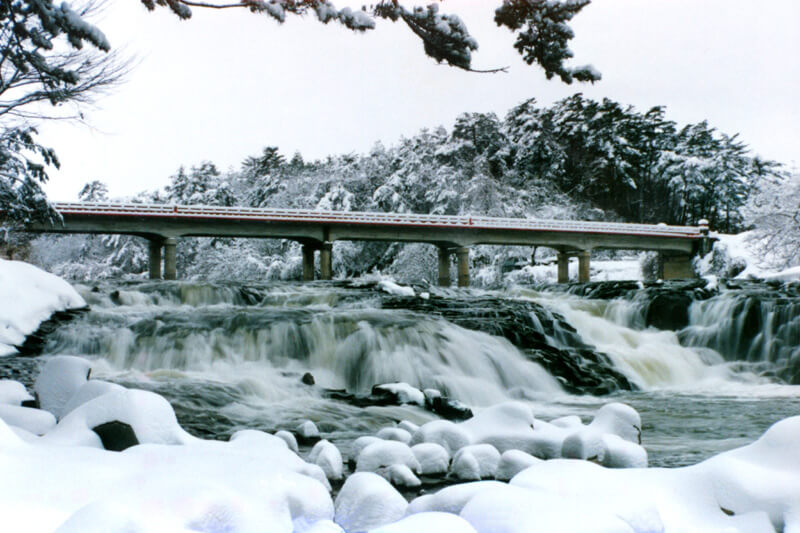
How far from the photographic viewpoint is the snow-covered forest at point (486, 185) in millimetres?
13627

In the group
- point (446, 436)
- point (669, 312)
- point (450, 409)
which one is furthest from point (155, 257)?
point (446, 436)

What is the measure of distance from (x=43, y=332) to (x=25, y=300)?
48 centimetres

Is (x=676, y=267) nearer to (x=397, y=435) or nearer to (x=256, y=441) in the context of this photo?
(x=397, y=435)

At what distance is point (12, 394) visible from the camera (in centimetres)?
415

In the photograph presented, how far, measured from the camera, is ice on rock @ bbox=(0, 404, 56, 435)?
344 centimetres

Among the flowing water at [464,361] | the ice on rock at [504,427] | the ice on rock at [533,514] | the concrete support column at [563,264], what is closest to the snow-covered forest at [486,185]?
the concrete support column at [563,264]

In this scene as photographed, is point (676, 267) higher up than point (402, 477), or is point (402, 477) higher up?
point (676, 267)

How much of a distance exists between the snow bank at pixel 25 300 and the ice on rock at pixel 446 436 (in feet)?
15.2

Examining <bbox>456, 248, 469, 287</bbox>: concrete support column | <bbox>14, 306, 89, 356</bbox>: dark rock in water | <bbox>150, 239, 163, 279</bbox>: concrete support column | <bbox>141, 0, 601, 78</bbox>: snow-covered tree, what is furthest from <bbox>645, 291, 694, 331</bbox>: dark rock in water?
<bbox>150, 239, 163, 279</bbox>: concrete support column

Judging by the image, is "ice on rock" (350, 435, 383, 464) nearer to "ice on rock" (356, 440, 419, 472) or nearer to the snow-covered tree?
"ice on rock" (356, 440, 419, 472)

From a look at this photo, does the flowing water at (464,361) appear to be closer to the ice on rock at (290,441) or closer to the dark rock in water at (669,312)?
the dark rock in water at (669,312)

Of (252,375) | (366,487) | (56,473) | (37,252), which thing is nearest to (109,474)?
(56,473)

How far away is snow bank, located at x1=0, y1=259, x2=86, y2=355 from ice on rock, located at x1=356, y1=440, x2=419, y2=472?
15.0ft

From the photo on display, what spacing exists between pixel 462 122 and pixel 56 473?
18.1 m
